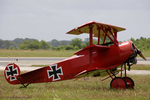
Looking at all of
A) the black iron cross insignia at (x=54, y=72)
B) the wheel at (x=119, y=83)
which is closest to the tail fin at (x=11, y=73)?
the black iron cross insignia at (x=54, y=72)

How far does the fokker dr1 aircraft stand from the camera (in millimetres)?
8009

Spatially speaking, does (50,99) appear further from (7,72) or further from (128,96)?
(7,72)

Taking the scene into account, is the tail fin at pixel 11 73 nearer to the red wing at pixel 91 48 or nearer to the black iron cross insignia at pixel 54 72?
the black iron cross insignia at pixel 54 72

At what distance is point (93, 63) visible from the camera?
27.7 feet

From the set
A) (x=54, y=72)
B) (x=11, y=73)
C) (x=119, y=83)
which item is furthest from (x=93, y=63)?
(x=11, y=73)

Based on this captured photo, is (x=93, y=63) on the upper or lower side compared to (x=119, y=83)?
upper

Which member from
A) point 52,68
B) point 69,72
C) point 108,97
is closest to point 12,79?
point 52,68

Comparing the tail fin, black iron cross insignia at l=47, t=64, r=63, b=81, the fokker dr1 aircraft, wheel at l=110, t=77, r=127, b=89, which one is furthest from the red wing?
the tail fin

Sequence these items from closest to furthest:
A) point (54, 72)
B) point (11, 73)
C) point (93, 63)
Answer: point (93, 63), point (54, 72), point (11, 73)

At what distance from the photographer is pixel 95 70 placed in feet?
25.9

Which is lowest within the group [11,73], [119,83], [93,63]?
[119,83]

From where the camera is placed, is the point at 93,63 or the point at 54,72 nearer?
the point at 93,63

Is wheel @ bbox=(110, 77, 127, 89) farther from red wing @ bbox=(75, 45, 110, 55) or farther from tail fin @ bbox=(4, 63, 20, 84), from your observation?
tail fin @ bbox=(4, 63, 20, 84)

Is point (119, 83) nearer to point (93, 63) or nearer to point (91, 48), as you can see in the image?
point (93, 63)
